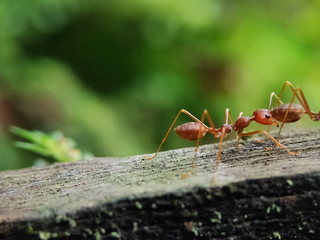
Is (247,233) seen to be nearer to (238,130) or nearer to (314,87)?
(238,130)

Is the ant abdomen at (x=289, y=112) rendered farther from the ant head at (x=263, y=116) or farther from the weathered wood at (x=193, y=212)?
the weathered wood at (x=193, y=212)

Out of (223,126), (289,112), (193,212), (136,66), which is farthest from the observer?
(136,66)

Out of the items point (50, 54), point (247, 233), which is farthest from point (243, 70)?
point (247, 233)

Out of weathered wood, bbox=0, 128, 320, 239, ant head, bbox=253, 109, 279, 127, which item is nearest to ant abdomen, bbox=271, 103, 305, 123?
ant head, bbox=253, 109, 279, 127

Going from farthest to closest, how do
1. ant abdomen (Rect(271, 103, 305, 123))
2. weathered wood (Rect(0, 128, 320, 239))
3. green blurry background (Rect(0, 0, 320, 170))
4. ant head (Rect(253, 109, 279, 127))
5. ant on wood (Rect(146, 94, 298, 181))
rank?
green blurry background (Rect(0, 0, 320, 170))
ant head (Rect(253, 109, 279, 127))
ant abdomen (Rect(271, 103, 305, 123))
ant on wood (Rect(146, 94, 298, 181))
weathered wood (Rect(0, 128, 320, 239))

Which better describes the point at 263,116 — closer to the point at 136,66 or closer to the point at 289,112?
the point at 289,112

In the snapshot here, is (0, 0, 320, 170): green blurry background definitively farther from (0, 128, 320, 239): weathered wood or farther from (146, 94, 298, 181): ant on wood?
(0, 128, 320, 239): weathered wood

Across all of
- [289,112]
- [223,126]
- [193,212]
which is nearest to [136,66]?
[223,126]

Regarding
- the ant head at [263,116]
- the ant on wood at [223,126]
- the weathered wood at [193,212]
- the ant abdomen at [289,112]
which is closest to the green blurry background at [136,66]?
the ant on wood at [223,126]

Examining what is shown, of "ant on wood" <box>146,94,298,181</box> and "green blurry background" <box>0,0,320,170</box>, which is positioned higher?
"green blurry background" <box>0,0,320,170</box>
